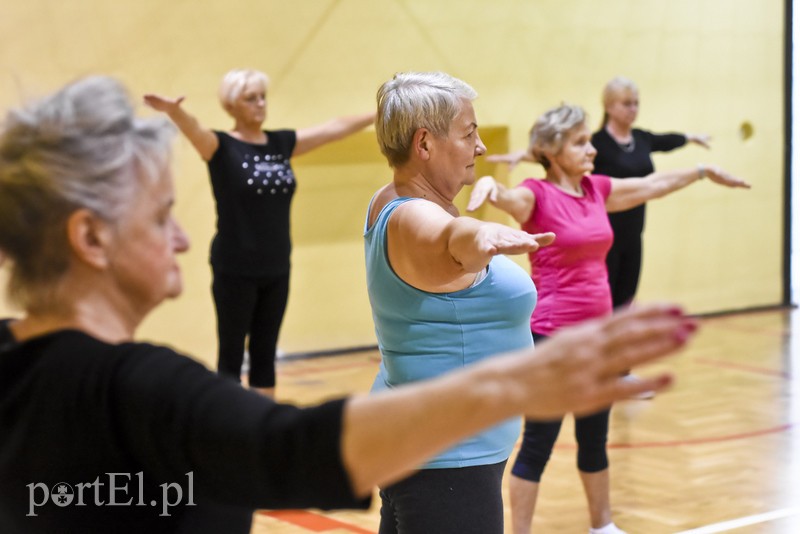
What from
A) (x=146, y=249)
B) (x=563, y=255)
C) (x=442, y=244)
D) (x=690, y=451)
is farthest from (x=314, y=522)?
(x=146, y=249)

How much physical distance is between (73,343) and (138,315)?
91mm

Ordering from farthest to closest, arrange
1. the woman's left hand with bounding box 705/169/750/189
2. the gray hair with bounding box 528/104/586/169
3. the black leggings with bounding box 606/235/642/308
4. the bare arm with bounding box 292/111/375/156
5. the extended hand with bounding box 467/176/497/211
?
the black leggings with bounding box 606/235/642/308 < the bare arm with bounding box 292/111/375/156 < the woman's left hand with bounding box 705/169/750/189 < the gray hair with bounding box 528/104/586/169 < the extended hand with bounding box 467/176/497/211

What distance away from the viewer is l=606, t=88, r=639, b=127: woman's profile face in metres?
5.69

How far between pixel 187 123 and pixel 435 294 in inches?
113

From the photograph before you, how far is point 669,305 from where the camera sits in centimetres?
90

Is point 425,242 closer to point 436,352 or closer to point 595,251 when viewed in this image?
point 436,352

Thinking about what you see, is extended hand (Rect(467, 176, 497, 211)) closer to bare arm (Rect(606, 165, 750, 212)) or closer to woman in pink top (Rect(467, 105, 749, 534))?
woman in pink top (Rect(467, 105, 749, 534))

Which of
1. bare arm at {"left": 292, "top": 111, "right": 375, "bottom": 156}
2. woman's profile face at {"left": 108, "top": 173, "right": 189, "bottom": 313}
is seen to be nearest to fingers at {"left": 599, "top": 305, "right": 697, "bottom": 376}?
woman's profile face at {"left": 108, "top": 173, "right": 189, "bottom": 313}

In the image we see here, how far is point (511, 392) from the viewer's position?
2.99 feet

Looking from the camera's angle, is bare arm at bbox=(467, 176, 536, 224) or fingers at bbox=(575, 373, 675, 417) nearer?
fingers at bbox=(575, 373, 675, 417)

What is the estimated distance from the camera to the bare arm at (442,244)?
1645mm

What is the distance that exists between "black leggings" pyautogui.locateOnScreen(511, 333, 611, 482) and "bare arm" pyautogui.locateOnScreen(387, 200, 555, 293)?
4.63 feet

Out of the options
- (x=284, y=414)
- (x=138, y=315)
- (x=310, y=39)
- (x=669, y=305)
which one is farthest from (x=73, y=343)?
(x=310, y=39)

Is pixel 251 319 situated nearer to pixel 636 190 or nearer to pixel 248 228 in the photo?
pixel 248 228
